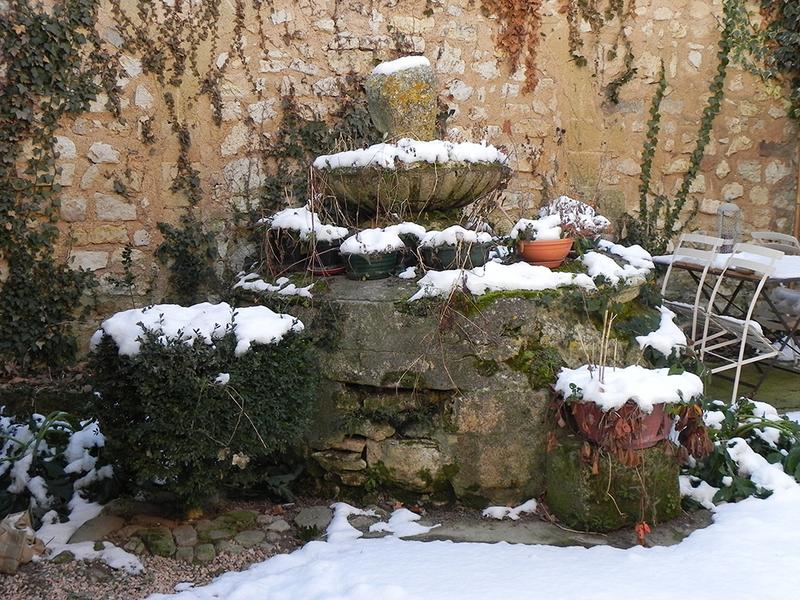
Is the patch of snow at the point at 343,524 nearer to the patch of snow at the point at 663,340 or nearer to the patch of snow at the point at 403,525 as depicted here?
the patch of snow at the point at 403,525

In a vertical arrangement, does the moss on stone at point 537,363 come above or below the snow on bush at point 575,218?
below

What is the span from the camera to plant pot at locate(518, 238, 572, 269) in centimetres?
380

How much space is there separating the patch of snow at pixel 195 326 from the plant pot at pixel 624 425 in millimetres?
1177

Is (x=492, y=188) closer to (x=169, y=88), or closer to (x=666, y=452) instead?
(x=666, y=452)

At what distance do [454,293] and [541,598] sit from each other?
51.8 inches

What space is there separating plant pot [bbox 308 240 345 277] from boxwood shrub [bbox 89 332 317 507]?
74 cm

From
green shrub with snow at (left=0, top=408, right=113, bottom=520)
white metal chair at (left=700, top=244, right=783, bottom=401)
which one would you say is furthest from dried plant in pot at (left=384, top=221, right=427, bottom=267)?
white metal chair at (left=700, top=244, right=783, bottom=401)

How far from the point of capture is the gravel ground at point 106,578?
2711mm

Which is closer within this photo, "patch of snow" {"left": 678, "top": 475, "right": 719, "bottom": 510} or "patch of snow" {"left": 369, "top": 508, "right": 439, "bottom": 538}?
"patch of snow" {"left": 369, "top": 508, "right": 439, "bottom": 538}

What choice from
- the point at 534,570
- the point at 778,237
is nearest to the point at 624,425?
the point at 534,570

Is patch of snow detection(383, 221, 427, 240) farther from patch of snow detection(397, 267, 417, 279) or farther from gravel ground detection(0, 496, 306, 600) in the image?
gravel ground detection(0, 496, 306, 600)

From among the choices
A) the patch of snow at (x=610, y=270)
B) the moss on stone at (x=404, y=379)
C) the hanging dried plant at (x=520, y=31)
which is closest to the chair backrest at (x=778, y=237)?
the hanging dried plant at (x=520, y=31)

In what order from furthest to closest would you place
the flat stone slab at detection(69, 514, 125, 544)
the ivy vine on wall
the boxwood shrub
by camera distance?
the ivy vine on wall → the flat stone slab at detection(69, 514, 125, 544) → the boxwood shrub

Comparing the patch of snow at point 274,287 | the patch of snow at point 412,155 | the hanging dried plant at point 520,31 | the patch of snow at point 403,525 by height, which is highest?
the hanging dried plant at point 520,31
